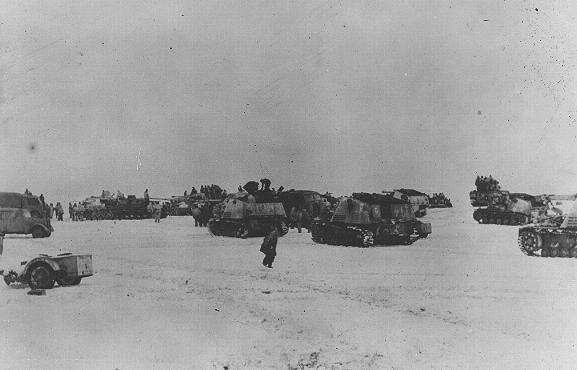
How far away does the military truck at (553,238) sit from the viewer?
16.2m

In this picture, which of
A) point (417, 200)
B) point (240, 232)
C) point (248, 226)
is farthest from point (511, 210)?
point (240, 232)

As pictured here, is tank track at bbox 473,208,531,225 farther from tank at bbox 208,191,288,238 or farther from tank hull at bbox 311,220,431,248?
tank at bbox 208,191,288,238

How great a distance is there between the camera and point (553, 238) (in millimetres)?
16484

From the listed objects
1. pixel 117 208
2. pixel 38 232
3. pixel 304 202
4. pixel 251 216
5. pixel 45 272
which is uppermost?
pixel 117 208

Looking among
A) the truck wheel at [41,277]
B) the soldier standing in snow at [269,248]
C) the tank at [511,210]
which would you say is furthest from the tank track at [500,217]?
the truck wheel at [41,277]

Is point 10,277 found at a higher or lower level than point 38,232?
lower

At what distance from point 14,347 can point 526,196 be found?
29.7 meters

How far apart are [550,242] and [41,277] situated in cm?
1343

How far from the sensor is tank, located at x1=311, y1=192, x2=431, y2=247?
62.6ft

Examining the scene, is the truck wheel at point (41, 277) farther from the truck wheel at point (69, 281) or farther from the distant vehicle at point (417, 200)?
the distant vehicle at point (417, 200)

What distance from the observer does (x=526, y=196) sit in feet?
105

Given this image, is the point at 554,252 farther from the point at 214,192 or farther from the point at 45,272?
the point at 214,192

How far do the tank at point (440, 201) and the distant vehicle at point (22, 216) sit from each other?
34828mm

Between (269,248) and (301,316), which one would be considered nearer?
(301,316)
